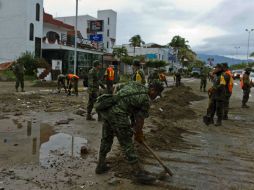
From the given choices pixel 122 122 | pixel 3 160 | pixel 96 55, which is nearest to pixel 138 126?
pixel 122 122

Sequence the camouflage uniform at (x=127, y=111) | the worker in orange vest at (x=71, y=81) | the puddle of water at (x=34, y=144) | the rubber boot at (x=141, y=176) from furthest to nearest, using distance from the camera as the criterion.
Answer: the worker in orange vest at (x=71, y=81)
the puddle of water at (x=34, y=144)
the rubber boot at (x=141, y=176)
the camouflage uniform at (x=127, y=111)

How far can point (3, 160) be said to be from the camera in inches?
223

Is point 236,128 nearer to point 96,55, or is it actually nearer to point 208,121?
point 208,121

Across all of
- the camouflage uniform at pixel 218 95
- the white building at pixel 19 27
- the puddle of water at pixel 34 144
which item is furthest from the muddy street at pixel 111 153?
the white building at pixel 19 27

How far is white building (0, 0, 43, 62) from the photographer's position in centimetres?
3603

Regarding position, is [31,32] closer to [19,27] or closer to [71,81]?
[19,27]

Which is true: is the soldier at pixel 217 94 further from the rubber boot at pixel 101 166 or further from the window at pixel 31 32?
the window at pixel 31 32

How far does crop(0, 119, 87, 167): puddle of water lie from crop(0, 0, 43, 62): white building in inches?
1148

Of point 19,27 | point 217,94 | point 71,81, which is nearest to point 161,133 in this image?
point 217,94

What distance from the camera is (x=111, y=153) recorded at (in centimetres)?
620

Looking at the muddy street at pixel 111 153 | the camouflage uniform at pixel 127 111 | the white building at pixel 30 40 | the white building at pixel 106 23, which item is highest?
the white building at pixel 106 23

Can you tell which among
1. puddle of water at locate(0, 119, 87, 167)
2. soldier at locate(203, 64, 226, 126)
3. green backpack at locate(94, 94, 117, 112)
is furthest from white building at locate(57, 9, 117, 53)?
green backpack at locate(94, 94, 117, 112)

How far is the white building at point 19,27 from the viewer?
36031 millimetres

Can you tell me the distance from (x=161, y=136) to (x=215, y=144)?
1.20m
